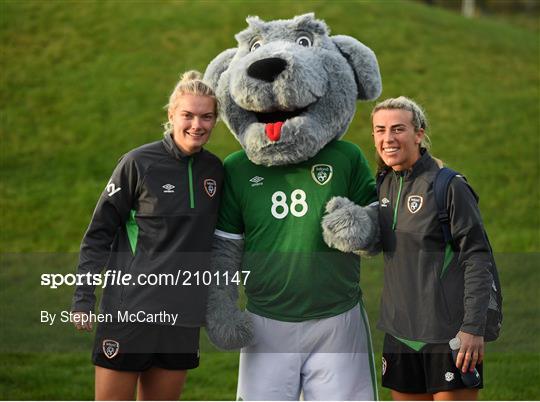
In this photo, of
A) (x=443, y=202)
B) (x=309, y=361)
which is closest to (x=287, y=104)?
(x=443, y=202)

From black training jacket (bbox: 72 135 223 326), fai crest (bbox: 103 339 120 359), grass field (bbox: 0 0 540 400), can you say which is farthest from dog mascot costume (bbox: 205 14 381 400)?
grass field (bbox: 0 0 540 400)

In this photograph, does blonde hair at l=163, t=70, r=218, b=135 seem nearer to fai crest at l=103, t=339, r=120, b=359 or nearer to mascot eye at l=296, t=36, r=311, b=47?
mascot eye at l=296, t=36, r=311, b=47

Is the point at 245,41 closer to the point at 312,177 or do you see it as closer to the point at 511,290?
the point at 312,177

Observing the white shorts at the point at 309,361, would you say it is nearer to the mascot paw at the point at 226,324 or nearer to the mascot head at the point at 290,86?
the mascot paw at the point at 226,324

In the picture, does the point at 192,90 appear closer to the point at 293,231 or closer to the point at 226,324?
the point at 293,231

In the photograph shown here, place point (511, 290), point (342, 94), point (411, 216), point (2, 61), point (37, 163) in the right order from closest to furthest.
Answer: point (411, 216), point (342, 94), point (511, 290), point (37, 163), point (2, 61)

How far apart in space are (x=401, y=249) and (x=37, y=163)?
285 inches

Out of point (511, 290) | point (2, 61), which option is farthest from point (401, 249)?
point (2, 61)

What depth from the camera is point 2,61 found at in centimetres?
1124

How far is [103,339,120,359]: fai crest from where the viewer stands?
3.36 m

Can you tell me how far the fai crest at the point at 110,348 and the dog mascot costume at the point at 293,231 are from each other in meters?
0.37

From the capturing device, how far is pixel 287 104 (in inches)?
130

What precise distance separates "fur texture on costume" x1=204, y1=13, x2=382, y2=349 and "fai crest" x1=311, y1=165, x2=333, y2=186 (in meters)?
0.08

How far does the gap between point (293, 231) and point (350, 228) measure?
0.76 ft
